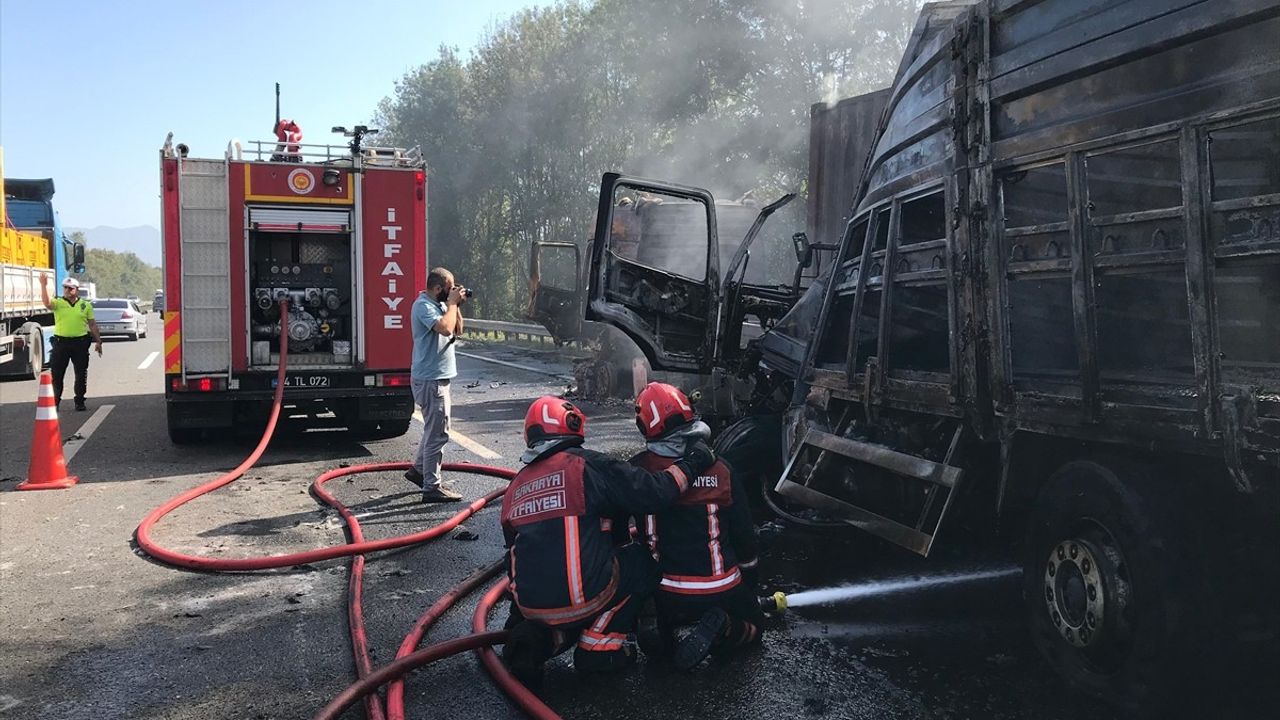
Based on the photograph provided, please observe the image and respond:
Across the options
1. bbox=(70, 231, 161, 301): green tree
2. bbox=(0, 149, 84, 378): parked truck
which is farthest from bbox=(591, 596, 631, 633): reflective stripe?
bbox=(70, 231, 161, 301): green tree

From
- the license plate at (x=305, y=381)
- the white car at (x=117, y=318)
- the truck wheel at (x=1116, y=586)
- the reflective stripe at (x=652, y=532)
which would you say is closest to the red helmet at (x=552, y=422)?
the reflective stripe at (x=652, y=532)

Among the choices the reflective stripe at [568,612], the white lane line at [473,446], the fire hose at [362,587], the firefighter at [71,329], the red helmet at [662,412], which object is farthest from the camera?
the firefighter at [71,329]

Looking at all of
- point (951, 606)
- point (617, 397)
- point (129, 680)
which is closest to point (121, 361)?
point (617, 397)

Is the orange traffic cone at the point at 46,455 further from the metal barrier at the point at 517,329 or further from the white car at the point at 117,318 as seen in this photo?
the white car at the point at 117,318

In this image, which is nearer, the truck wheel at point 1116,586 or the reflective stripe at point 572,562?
the truck wheel at point 1116,586

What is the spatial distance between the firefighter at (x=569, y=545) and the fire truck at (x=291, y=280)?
5.20 m

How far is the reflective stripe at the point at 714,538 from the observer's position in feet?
12.3

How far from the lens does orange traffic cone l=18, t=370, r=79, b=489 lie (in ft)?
22.5

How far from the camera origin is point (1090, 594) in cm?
312

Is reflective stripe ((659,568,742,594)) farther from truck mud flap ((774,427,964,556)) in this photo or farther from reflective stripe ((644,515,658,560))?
truck mud flap ((774,427,964,556))

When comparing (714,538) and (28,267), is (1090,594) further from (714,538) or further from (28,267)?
(28,267)

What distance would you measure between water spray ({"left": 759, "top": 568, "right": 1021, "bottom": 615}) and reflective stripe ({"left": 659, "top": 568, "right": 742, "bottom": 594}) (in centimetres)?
51

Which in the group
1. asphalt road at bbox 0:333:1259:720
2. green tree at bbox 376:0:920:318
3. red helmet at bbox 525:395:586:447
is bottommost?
asphalt road at bbox 0:333:1259:720

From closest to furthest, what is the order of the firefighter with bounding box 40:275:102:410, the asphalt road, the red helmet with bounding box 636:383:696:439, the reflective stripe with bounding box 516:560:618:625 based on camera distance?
1. the asphalt road
2. the reflective stripe with bounding box 516:560:618:625
3. the red helmet with bounding box 636:383:696:439
4. the firefighter with bounding box 40:275:102:410
